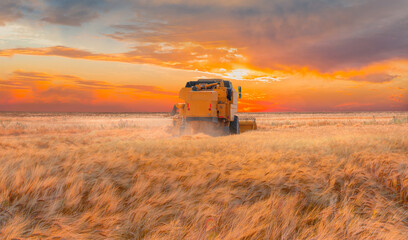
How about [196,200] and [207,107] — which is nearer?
[196,200]

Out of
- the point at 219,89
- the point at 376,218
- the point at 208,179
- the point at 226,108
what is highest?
the point at 219,89

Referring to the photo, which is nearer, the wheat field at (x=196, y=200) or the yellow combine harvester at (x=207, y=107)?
the wheat field at (x=196, y=200)

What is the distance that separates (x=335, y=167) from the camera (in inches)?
190

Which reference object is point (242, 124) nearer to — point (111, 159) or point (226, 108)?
point (226, 108)

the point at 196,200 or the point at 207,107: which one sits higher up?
the point at 207,107

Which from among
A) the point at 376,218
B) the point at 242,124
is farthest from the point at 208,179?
the point at 242,124

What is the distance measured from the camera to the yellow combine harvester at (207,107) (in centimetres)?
1650

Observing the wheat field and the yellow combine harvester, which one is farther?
the yellow combine harvester

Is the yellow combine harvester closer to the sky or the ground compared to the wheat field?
closer to the sky

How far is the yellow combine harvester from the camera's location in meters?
16.5

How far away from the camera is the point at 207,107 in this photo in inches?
648

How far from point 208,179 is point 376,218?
202cm

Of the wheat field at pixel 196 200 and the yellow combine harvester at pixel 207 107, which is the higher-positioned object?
the yellow combine harvester at pixel 207 107

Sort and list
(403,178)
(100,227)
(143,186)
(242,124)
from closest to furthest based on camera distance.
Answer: (100,227)
(143,186)
(403,178)
(242,124)
